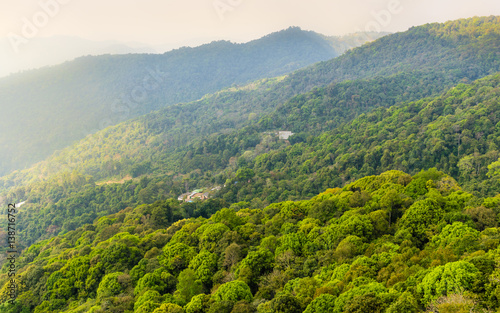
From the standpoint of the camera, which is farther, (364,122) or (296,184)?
A: (364,122)

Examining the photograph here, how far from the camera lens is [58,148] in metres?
150

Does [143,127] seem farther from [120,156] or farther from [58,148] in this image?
[58,148]

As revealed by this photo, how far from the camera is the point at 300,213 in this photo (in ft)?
98.8

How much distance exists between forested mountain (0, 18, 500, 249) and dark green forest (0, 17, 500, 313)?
17.0 inches

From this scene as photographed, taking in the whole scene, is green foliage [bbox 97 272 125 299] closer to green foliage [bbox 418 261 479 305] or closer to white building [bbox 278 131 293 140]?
green foliage [bbox 418 261 479 305]

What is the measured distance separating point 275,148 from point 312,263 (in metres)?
62.8

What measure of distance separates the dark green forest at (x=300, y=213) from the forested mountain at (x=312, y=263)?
0.31 ft

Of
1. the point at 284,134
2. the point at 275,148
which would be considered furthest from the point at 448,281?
the point at 284,134

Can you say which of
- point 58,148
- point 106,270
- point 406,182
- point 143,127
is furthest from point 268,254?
point 58,148

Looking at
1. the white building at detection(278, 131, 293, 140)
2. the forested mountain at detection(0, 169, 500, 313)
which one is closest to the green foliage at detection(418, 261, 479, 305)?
the forested mountain at detection(0, 169, 500, 313)

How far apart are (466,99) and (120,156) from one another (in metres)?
97.4

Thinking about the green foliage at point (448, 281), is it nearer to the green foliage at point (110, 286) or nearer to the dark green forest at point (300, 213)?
the dark green forest at point (300, 213)

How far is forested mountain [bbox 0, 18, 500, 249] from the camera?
53719mm

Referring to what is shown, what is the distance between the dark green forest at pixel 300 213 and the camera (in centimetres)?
1653
